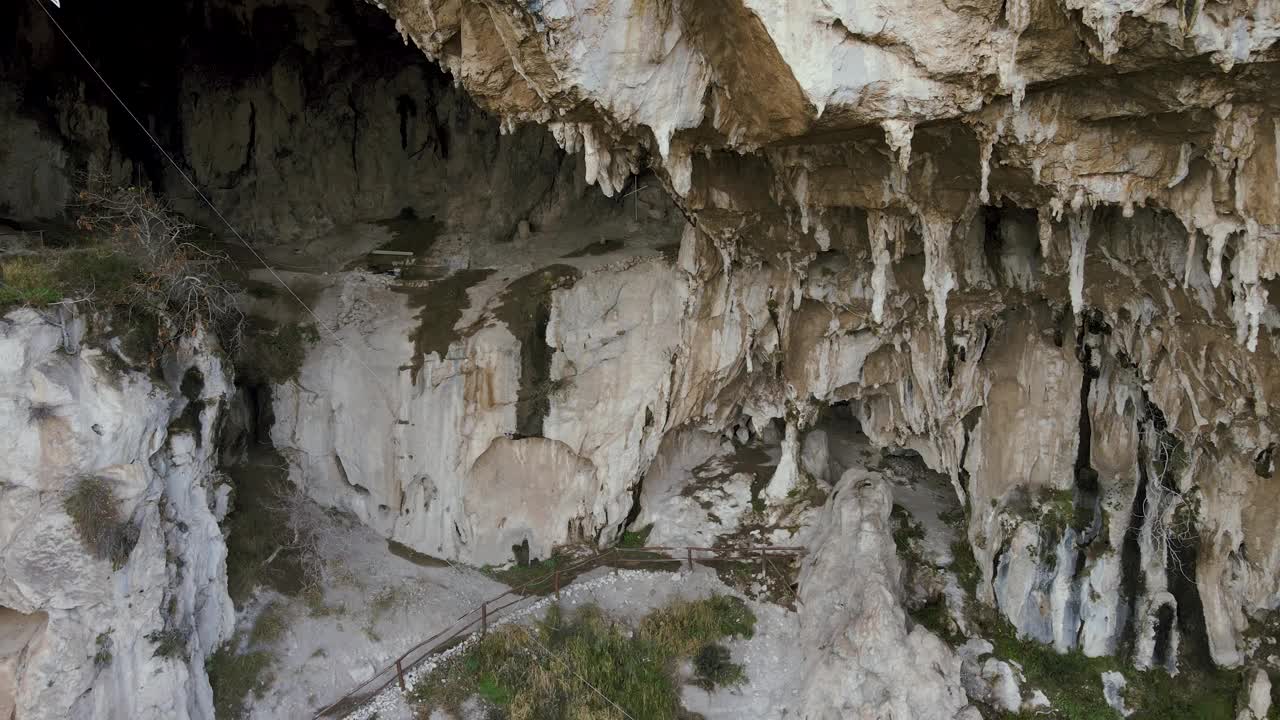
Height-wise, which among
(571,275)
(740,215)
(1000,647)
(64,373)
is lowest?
(1000,647)

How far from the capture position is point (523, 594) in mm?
14234

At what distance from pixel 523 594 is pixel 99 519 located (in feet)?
22.8

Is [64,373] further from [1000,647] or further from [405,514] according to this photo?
[1000,647]

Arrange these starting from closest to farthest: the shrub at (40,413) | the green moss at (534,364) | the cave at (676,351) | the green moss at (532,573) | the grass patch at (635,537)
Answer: the cave at (676,351), the shrub at (40,413), the green moss at (532,573), the green moss at (534,364), the grass patch at (635,537)

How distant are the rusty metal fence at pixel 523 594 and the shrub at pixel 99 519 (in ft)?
12.7

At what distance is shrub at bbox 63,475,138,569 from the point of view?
32.0 feet

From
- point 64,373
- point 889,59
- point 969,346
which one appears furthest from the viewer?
point 969,346

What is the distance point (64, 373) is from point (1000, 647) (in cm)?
1462

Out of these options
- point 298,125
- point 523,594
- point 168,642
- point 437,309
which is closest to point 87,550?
point 168,642

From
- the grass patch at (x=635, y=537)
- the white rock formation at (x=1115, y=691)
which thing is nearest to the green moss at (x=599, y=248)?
the grass patch at (x=635, y=537)

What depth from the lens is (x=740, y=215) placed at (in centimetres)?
1227

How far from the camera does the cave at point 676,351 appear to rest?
27.0ft

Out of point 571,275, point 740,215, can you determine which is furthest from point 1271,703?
point 571,275

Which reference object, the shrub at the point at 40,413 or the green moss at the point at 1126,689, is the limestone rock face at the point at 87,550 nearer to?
the shrub at the point at 40,413
